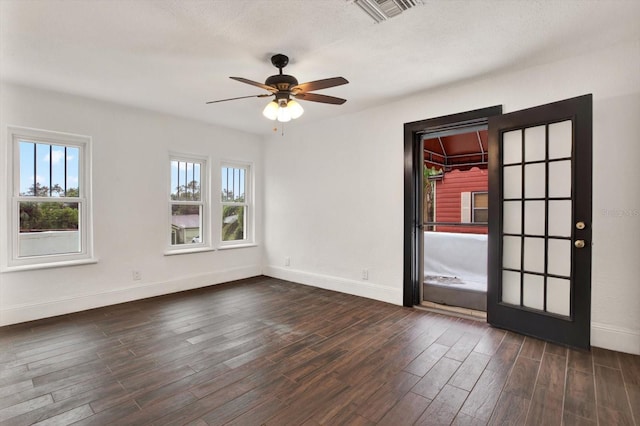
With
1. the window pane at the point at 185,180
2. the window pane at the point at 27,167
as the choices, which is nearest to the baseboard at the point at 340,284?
the window pane at the point at 185,180

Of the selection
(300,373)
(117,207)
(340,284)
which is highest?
(117,207)

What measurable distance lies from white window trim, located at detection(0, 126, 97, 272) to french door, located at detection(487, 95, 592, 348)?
4661mm

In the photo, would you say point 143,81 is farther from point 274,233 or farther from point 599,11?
point 599,11

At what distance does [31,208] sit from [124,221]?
92 centimetres

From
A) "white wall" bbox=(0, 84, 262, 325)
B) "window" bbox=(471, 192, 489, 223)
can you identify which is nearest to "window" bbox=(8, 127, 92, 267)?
"white wall" bbox=(0, 84, 262, 325)

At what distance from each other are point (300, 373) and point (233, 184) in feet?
12.7

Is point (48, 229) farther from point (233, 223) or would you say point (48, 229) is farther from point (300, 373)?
point (300, 373)

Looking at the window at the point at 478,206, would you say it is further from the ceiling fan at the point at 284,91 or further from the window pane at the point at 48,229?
the window pane at the point at 48,229

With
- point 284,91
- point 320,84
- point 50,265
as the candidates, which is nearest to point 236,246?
point 50,265

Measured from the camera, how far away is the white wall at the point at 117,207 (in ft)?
11.3

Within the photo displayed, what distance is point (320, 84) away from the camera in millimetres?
2572

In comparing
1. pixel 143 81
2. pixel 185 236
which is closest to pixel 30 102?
pixel 143 81

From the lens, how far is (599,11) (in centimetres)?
217

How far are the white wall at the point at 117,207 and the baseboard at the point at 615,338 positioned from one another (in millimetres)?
4694
